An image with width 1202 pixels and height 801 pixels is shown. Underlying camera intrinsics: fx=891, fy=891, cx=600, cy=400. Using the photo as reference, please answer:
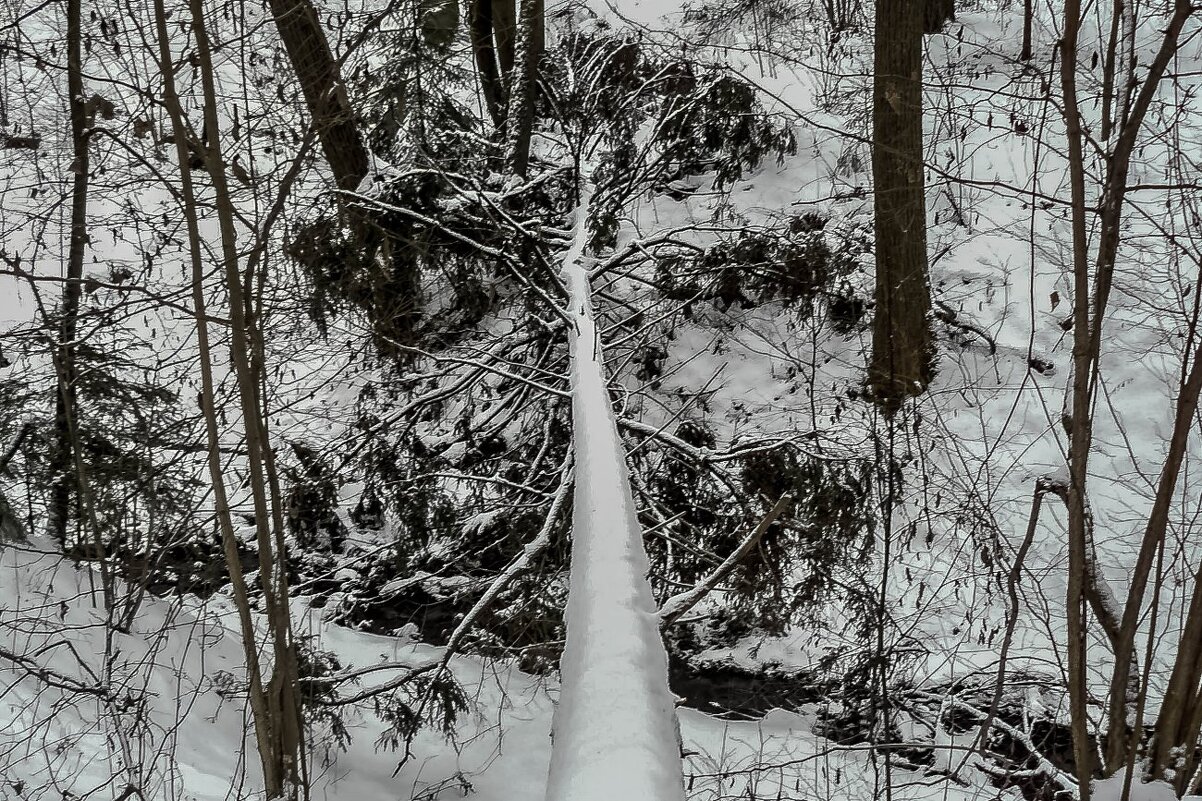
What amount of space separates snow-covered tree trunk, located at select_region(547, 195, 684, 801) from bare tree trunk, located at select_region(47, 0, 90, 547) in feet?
10.3

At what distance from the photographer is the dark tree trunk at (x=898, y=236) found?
531 cm

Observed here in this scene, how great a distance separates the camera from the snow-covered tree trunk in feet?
3.45

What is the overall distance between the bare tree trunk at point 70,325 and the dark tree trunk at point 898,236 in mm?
4130

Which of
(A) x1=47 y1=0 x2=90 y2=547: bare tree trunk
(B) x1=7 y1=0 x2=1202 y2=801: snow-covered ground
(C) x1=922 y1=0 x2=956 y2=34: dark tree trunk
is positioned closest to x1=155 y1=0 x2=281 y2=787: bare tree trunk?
(B) x1=7 y1=0 x2=1202 y2=801: snow-covered ground

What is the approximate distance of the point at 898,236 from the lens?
563cm

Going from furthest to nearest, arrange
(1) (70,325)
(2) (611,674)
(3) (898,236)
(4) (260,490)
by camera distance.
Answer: (3) (898,236)
(1) (70,325)
(4) (260,490)
(2) (611,674)

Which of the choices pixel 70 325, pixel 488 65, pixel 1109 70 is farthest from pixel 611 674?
pixel 488 65

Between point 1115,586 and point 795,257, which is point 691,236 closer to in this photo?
point 795,257

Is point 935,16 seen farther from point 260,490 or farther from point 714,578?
point 260,490

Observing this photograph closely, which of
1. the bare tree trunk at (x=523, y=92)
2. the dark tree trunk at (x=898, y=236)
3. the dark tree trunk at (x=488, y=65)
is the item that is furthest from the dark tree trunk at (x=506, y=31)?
the dark tree trunk at (x=898, y=236)

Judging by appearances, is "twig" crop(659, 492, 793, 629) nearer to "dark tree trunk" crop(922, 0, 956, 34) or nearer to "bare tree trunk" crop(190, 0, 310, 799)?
"bare tree trunk" crop(190, 0, 310, 799)

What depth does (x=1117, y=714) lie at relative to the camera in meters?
1.83

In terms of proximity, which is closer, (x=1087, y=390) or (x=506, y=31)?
(x=1087, y=390)

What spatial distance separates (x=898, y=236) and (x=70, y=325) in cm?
482
